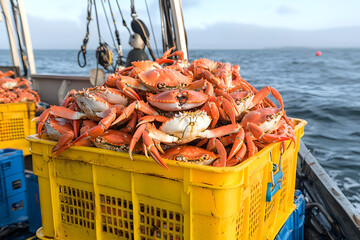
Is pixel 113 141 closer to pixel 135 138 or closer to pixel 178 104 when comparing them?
pixel 135 138

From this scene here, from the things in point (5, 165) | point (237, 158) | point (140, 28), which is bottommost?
point (5, 165)

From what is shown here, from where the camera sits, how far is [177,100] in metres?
1.73

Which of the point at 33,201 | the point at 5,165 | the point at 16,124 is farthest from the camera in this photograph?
the point at 16,124

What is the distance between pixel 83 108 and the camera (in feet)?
6.20

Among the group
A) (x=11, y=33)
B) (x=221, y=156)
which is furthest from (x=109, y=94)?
(x=11, y=33)

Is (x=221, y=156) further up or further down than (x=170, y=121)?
further down

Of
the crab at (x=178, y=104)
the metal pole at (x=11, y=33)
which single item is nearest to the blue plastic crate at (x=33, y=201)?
the crab at (x=178, y=104)

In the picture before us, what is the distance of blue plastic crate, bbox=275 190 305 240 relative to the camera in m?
2.26

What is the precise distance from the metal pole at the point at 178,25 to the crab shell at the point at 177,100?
11.8 ft

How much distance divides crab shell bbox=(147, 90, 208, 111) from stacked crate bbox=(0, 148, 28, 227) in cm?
218

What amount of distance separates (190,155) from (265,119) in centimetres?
51

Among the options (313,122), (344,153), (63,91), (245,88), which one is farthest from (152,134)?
(313,122)

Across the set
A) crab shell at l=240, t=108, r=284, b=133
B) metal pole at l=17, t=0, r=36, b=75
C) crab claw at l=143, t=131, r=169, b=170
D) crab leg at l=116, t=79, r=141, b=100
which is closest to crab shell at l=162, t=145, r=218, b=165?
crab claw at l=143, t=131, r=169, b=170

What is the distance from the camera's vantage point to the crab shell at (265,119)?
1822 mm
